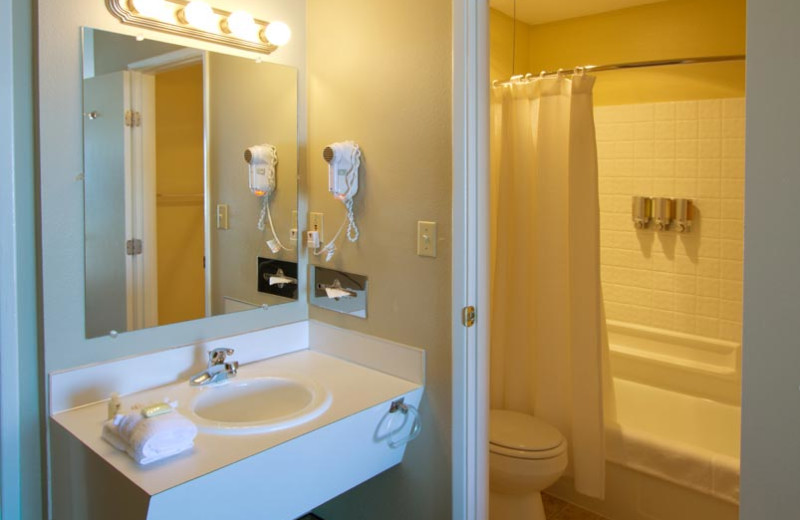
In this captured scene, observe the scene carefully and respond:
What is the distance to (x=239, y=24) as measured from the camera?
2064mm

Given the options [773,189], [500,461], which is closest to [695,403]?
[500,461]

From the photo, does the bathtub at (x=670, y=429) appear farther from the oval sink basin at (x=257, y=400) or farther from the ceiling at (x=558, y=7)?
the ceiling at (x=558, y=7)

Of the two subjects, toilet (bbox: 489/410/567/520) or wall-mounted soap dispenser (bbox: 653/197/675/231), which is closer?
toilet (bbox: 489/410/567/520)

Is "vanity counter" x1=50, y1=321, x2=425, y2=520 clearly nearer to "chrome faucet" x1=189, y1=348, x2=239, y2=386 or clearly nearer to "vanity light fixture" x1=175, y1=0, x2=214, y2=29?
"chrome faucet" x1=189, y1=348, x2=239, y2=386

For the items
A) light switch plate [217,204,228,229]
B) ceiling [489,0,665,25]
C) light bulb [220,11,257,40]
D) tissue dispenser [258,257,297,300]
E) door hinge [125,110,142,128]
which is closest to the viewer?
door hinge [125,110,142,128]

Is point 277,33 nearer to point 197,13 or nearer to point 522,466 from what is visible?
point 197,13

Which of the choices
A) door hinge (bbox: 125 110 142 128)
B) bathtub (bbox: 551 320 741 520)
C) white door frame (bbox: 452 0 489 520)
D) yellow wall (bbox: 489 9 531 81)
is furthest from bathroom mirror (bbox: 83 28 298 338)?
bathtub (bbox: 551 320 741 520)

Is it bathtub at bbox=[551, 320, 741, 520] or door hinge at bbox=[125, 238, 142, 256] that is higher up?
door hinge at bbox=[125, 238, 142, 256]

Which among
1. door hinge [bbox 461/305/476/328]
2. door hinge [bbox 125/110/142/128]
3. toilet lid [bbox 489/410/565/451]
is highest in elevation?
door hinge [bbox 125/110/142/128]

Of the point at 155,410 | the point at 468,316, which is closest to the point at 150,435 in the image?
the point at 155,410

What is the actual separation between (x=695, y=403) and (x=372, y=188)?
2073 mm

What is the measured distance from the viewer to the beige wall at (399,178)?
194cm

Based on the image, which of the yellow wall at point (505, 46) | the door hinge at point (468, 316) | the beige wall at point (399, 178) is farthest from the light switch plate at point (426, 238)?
the yellow wall at point (505, 46)

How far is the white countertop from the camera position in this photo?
145cm
